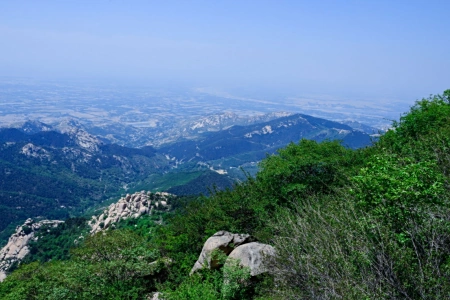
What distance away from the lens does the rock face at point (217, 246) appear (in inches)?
656

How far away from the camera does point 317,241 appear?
11.7m

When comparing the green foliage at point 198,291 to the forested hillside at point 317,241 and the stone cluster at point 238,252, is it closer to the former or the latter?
the forested hillside at point 317,241

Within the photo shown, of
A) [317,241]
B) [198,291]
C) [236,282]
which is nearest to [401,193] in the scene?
[317,241]

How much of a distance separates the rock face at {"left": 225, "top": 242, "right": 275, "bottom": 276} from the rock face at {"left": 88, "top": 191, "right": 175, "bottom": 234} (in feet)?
188

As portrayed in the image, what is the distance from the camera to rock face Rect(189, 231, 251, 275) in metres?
16.7

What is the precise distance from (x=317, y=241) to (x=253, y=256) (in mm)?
4354

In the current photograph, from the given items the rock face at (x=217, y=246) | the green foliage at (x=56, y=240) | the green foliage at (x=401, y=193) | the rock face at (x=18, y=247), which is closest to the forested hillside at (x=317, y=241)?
the green foliage at (x=401, y=193)

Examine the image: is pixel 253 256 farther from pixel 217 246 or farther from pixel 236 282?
pixel 217 246

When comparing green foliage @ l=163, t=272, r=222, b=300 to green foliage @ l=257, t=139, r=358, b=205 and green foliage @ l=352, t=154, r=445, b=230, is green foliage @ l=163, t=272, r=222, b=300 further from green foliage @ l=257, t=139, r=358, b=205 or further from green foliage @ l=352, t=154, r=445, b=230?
green foliage @ l=257, t=139, r=358, b=205

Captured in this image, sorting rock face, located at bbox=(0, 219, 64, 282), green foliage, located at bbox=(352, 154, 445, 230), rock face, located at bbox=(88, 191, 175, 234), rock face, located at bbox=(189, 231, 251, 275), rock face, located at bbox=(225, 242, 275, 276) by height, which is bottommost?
rock face, located at bbox=(0, 219, 64, 282)

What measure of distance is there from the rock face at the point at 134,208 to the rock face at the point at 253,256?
57.2 metres

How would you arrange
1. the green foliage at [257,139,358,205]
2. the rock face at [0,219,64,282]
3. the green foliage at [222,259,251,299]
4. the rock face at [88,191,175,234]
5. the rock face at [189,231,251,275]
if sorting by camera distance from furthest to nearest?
the rock face at [0,219,64,282]
the rock face at [88,191,175,234]
the green foliage at [257,139,358,205]
the rock face at [189,231,251,275]
the green foliage at [222,259,251,299]

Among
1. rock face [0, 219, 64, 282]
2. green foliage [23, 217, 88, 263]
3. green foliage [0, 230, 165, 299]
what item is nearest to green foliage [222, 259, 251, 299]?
green foliage [0, 230, 165, 299]

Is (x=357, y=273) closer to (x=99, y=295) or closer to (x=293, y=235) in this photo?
(x=293, y=235)
